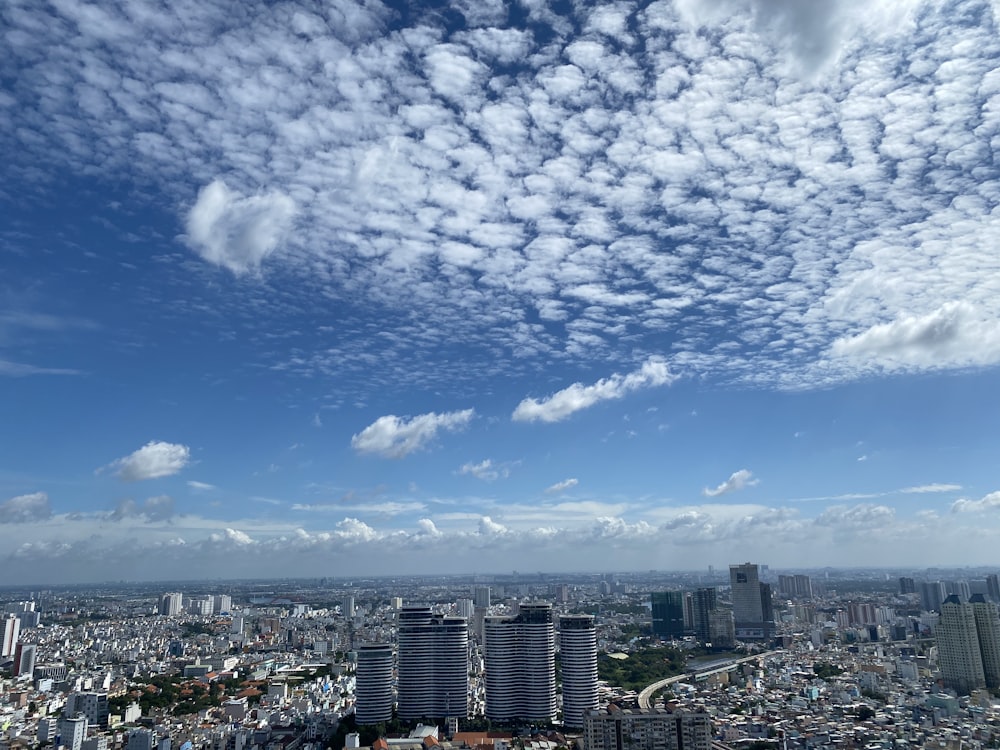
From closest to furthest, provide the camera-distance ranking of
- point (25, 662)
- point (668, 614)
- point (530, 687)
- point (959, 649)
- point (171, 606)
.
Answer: point (530, 687)
point (959, 649)
point (25, 662)
point (668, 614)
point (171, 606)

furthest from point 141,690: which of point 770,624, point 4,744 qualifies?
point 770,624

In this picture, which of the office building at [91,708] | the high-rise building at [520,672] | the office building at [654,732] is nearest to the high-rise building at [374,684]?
the high-rise building at [520,672]

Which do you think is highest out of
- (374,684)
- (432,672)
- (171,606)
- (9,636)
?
(432,672)

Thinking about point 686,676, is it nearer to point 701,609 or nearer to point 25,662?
point 701,609

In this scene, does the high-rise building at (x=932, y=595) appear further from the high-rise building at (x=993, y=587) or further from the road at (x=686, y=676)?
the road at (x=686, y=676)

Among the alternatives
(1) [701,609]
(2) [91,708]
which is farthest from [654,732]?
(1) [701,609]

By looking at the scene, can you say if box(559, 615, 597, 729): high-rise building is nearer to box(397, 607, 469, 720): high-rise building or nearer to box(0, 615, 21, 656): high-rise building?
box(397, 607, 469, 720): high-rise building

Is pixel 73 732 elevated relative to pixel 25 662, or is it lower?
lower
